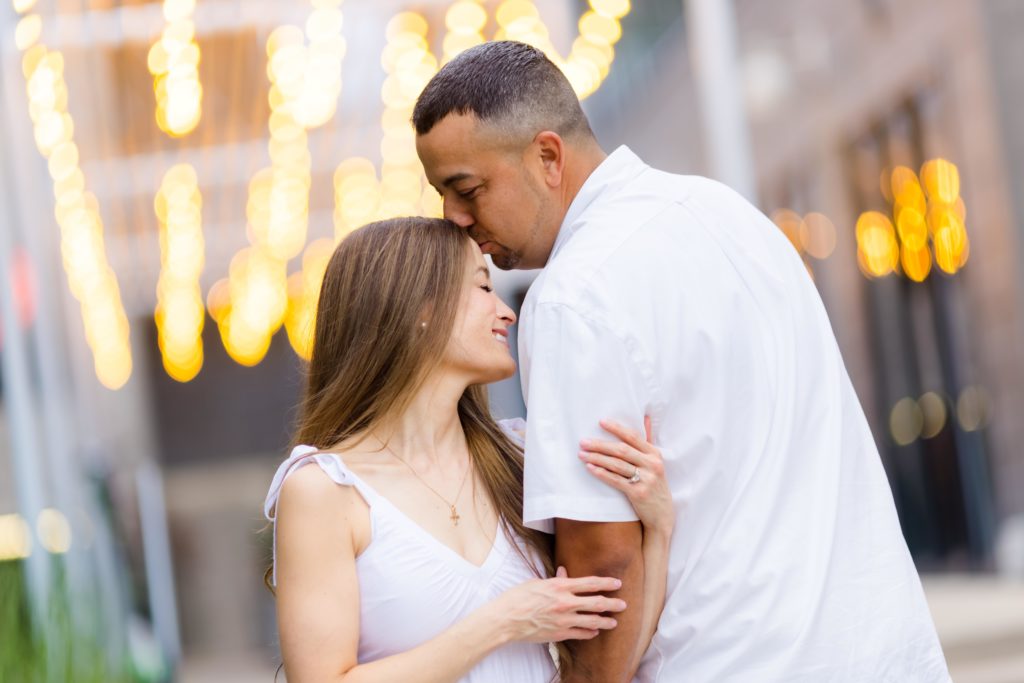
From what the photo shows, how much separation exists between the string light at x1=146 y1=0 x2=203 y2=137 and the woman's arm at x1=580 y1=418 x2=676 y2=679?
19.9 feet

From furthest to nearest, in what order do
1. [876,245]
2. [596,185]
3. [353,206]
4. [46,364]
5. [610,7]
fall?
[353,206] → [876,245] → [610,7] → [46,364] → [596,185]

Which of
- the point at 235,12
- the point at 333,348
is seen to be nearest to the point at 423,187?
the point at 235,12

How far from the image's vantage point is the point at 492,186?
217 centimetres

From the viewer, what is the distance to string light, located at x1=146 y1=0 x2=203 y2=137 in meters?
7.73

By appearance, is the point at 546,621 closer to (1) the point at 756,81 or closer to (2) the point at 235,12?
(2) the point at 235,12

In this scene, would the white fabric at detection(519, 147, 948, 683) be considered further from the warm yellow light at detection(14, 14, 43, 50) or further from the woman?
the warm yellow light at detection(14, 14, 43, 50)

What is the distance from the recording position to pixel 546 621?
81.3 inches

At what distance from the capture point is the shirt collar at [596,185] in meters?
2.15

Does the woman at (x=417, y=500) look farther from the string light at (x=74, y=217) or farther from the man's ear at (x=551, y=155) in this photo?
the string light at (x=74, y=217)

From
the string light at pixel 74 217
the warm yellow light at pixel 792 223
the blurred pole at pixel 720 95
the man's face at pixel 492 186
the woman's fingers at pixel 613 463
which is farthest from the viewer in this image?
the warm yellow light at pixel 792 223

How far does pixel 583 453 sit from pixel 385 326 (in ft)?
1.52

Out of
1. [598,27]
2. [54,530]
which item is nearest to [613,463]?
[54,530]

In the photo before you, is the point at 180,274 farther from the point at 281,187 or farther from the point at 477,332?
the point at 477,332

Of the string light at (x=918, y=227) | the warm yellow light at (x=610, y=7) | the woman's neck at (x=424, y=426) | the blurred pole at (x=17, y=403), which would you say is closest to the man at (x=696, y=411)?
the woman's neck at (x=424, y=426)
